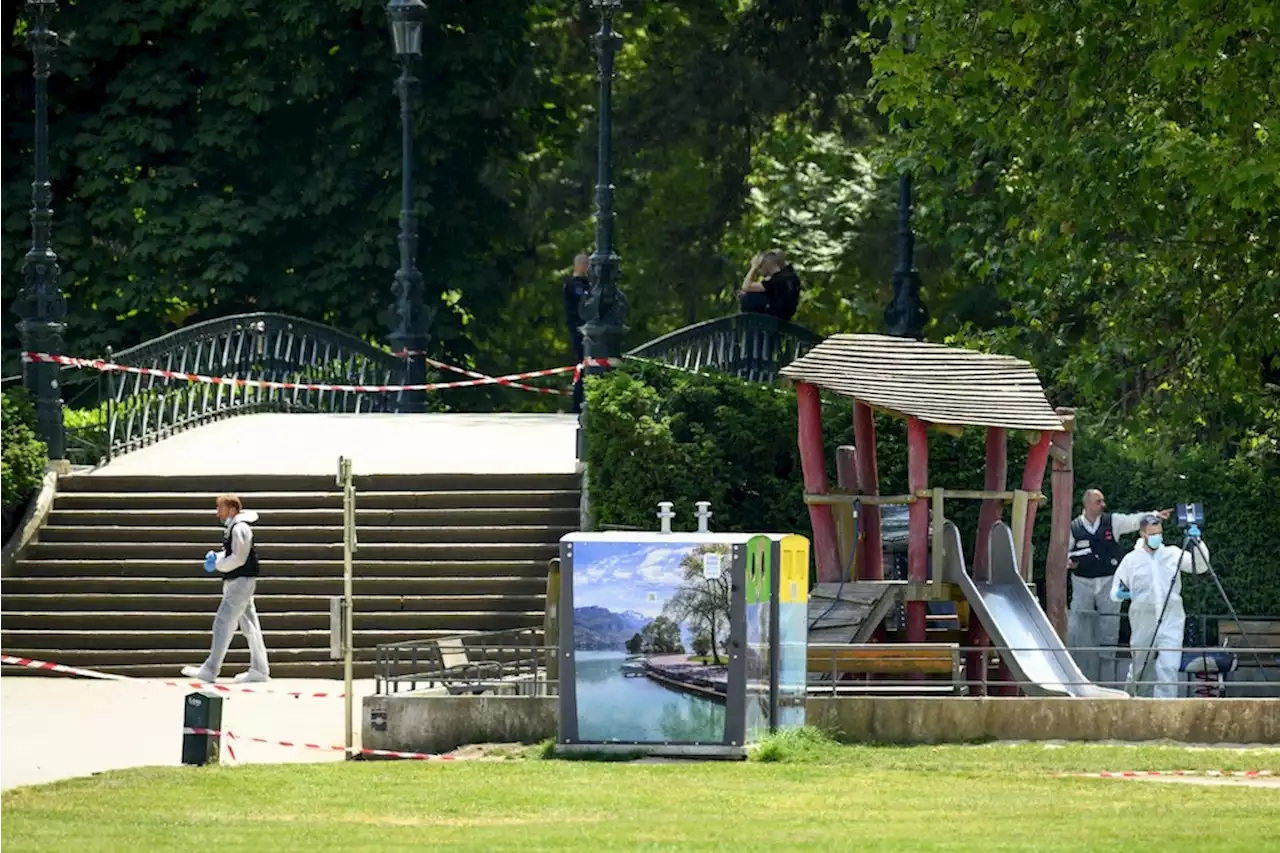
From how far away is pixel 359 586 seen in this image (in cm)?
2809

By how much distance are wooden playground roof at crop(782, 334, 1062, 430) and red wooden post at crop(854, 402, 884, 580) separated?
16.6 inches

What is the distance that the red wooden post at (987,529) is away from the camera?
24.5 metres

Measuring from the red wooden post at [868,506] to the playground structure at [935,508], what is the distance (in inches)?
0.4

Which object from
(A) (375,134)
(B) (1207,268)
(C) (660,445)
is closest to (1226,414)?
(B) (1207,268)

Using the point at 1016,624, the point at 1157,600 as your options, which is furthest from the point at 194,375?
the point at 1157,600

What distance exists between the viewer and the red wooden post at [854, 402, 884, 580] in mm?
25484

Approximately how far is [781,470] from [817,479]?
16.6 ft

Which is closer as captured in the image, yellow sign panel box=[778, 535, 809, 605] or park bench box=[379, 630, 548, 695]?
yellow sign panel box=[778, 535, 809, 605]

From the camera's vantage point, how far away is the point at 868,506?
25.4 meters

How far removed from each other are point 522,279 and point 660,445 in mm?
19095

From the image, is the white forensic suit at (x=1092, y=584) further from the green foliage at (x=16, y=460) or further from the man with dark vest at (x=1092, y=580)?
the green foliage at (x=16, y=460)

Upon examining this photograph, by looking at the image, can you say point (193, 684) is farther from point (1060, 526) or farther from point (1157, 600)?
point (1157, 600)

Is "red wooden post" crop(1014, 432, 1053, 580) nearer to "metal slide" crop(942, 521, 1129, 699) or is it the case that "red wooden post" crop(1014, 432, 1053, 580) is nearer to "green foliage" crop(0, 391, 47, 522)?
"metal slide" crop(942, 521, 1129, 699)

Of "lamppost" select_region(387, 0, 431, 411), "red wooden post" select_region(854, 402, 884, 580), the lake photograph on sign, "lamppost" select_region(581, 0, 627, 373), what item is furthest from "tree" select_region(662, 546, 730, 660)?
"lamppost" select_region(387, 0, 431, 411)
